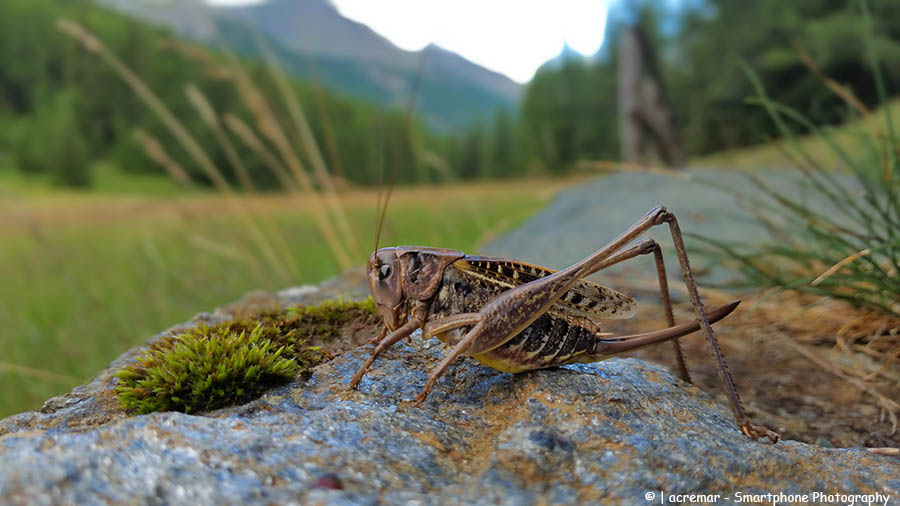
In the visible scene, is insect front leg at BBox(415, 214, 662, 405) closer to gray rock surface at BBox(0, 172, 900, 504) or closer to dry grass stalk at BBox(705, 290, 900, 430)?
gray rock surface at BBox(0, 172, 900, 504)

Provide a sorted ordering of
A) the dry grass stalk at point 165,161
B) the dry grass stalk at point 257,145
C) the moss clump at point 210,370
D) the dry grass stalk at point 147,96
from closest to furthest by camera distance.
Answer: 1. the moss clump at point 210,370
2. the dry grass stalk at point 147,96
3. the dry grass stalk at point 257,145
4. the dry grass stalk at point 165,161

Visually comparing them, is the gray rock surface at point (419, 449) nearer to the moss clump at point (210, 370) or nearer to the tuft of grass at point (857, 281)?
the moss clump at point (210, 370)

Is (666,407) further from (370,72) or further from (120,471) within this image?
(370,72)

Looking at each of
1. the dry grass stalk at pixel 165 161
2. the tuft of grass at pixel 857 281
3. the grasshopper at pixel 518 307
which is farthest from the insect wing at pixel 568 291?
the dry grass stalk at pixel 165 161

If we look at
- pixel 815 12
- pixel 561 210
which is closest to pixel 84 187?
pixel 561 210

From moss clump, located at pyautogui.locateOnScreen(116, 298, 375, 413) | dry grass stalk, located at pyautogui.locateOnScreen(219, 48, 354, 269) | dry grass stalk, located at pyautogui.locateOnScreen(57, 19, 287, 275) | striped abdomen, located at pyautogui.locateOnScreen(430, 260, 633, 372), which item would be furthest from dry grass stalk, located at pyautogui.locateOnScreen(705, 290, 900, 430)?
dry grass stalk, located at pyautogui.locateOnScreen(57, 19, 287, 275)
